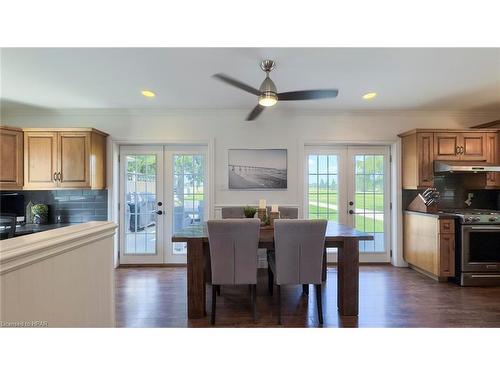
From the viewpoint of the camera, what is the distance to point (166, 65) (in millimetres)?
2441

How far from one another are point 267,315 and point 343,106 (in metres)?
3.02

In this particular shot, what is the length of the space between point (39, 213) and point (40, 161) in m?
0.78

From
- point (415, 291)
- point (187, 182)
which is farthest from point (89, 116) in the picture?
point (415, 291)

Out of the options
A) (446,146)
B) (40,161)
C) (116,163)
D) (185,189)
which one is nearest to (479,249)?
(446,146)

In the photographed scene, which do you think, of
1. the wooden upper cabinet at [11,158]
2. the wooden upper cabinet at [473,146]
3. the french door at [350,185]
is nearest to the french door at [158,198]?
the wooden upper cabinet at [11,158]

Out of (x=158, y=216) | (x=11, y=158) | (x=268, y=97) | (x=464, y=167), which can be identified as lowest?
(x=158, y=216)

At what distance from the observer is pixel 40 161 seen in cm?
338

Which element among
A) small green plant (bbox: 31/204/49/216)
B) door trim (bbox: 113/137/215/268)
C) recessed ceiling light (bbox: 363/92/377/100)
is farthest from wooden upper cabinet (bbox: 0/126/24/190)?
recessed ceiling light (bbox: 363/92/377/100)

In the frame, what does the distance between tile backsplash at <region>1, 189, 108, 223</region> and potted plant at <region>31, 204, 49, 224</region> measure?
13cm

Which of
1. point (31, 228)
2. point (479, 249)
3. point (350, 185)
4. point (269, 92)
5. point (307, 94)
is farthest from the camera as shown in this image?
point (350, 185)

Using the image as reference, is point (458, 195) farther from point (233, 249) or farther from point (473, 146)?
point (233, 249)

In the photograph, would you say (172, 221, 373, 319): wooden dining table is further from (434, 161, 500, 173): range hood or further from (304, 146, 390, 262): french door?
(434, 161, 500, 173): range hood
